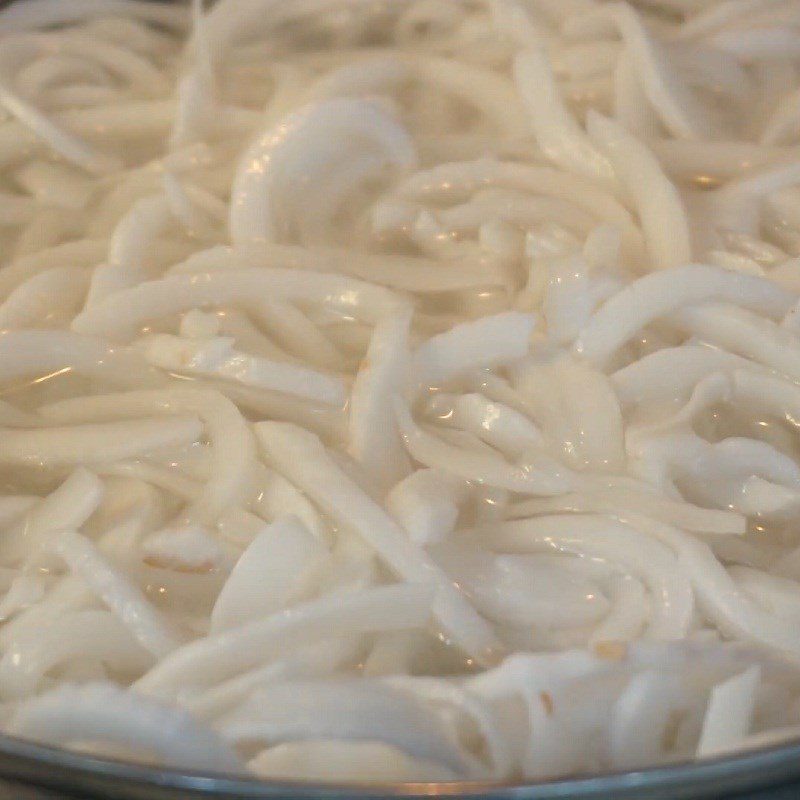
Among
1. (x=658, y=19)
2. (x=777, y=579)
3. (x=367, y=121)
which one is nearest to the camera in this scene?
(x=777, y=579)

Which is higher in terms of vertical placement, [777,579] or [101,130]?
[101,130]

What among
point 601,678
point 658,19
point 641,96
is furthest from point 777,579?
point 658,19

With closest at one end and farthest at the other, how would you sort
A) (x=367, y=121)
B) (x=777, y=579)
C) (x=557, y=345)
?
(x=777, y=579) < (x=557, y=345) < (x=367, y=121)

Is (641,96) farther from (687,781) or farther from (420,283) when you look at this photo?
(687,781)

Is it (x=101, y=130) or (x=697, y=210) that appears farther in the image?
(x=101, y=130)

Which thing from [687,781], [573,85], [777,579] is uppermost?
[573,85]

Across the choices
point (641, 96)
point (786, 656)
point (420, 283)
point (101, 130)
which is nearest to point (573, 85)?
point (641, 96)
